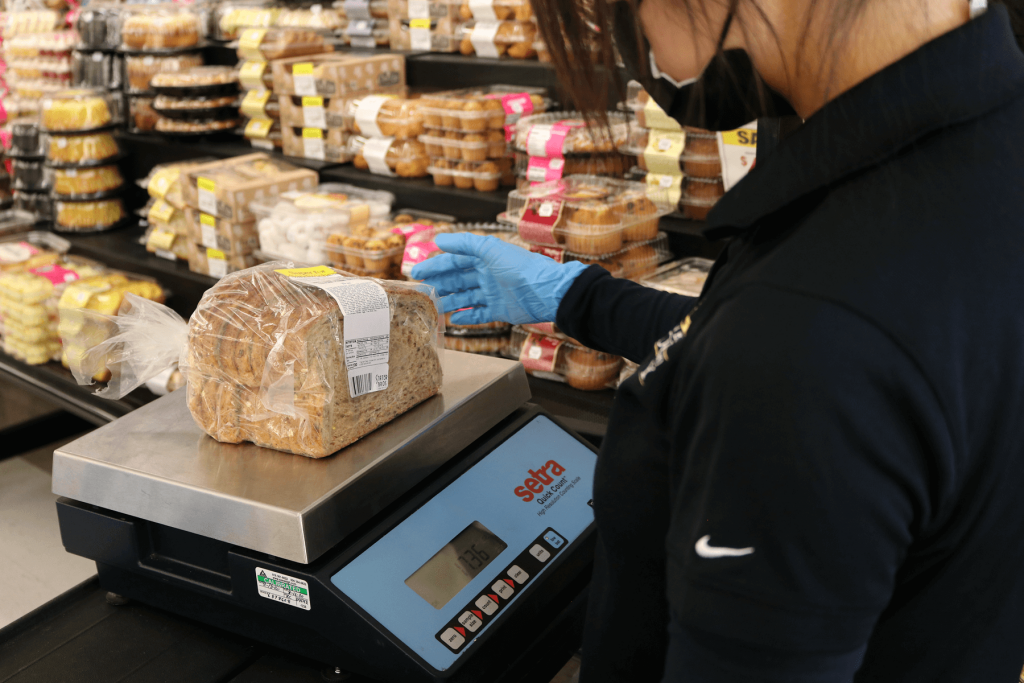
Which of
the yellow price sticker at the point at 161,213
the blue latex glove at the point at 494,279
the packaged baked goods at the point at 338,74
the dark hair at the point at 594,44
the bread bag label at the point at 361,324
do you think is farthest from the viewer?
the yellow price sticker at the point at 161,213

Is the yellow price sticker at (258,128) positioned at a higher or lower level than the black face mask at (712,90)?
lower

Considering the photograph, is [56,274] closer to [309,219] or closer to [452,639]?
[309,219]

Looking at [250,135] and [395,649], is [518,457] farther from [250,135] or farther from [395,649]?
[250,135]

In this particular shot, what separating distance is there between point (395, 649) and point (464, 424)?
33 cm

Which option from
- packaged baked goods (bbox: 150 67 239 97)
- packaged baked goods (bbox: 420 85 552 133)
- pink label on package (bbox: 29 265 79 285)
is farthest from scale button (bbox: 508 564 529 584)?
packaged baked goods (bbox: 150 67 239 97)

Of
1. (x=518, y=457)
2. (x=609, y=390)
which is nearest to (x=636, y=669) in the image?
(x=518, y=457)

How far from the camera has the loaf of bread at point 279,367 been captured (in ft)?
3.10

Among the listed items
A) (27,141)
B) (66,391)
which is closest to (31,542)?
(66,391)

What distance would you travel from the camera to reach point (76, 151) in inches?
127

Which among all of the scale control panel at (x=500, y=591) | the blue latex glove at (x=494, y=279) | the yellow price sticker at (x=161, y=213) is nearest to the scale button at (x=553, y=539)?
the scale control panel at (x=500, y=591)

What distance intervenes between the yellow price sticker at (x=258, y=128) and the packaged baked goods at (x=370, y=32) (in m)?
0.49

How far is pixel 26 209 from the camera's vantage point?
354cm

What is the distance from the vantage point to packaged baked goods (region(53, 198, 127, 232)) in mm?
3301

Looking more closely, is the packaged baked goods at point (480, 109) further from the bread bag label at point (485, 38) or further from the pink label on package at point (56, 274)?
the pink label on package at point (56, 274)
